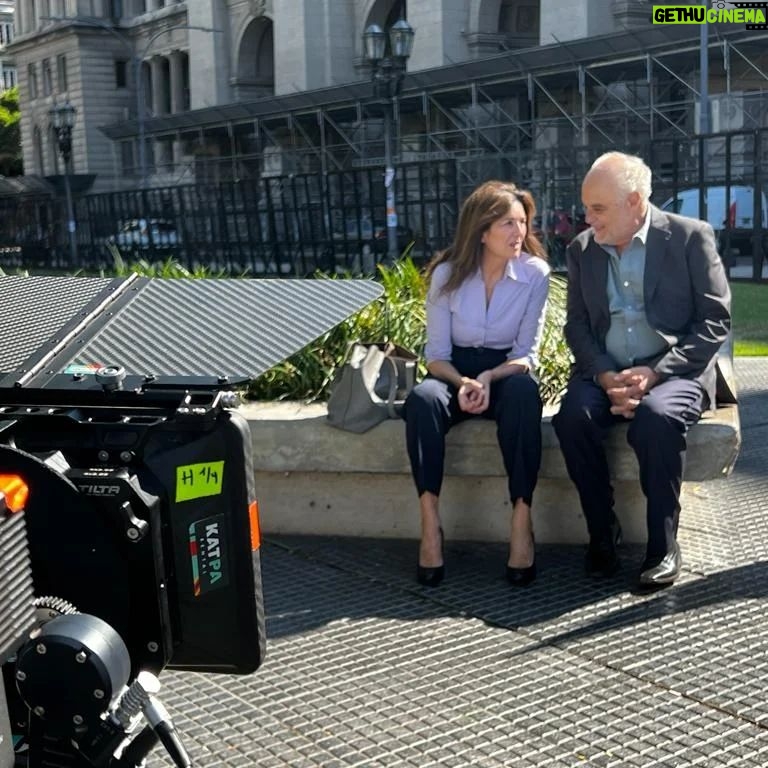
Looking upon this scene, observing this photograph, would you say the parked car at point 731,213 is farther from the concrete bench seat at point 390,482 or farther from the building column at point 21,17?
the building column at point 21,17

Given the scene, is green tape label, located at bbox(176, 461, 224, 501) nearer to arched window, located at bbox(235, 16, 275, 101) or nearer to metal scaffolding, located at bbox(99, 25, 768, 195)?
metal scaffolding, located at bbox(99, 25, 768, 195)

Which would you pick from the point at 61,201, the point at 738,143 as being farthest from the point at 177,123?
the point at 738,143

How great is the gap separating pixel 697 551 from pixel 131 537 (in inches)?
134

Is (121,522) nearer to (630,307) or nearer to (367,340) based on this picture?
(630,307)

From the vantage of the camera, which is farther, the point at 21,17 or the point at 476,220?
the point at 21,17

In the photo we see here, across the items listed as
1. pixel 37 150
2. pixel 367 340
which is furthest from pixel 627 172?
pixel 37 150

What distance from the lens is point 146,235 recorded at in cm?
2852

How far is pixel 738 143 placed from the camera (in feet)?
85.9

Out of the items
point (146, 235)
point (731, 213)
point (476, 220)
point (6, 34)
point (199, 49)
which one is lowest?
point (146, 235)

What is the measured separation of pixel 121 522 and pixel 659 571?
285 cm

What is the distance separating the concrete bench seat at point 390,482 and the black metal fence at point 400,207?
51.0ft

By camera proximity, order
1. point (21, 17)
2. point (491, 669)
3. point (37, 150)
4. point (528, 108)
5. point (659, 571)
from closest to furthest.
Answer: point (491, 669)
point (659, 571)
point (528, 108)
point (37, 150)
point (21, 17)

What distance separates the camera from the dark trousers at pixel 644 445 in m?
4.65

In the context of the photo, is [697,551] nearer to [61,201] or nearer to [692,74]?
[61,201]
